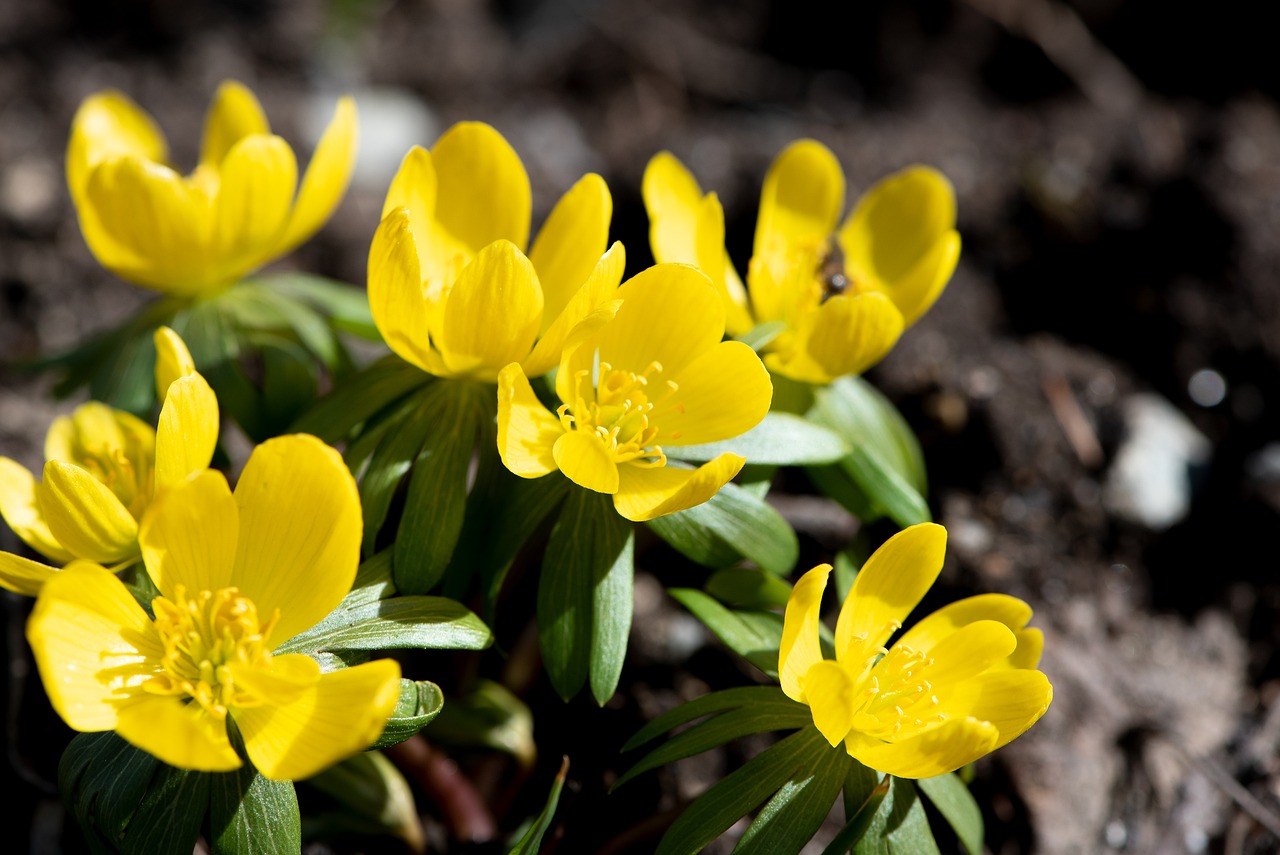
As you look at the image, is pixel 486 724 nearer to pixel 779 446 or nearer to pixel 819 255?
pixel 779 446

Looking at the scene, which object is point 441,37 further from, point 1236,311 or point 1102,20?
point 1236,311

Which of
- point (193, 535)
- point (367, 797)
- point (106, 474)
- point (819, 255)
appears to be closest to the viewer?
point (193, 535)

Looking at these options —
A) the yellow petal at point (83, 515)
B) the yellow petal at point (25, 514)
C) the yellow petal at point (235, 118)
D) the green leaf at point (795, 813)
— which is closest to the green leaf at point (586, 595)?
the green leaf at point (795, 813)

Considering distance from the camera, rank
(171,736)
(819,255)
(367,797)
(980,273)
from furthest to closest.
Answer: (980,273) < (819,255) < (367,797) < (171,736)

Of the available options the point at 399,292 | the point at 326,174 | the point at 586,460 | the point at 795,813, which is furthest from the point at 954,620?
the point at 326,174

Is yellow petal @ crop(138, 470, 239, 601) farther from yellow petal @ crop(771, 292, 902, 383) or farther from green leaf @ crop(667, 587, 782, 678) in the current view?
yellow petal @ crop(771, 292, 902, 383)

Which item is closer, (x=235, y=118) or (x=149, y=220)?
(x=149, y=220)

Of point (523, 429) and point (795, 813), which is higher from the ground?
point (523, 429)
